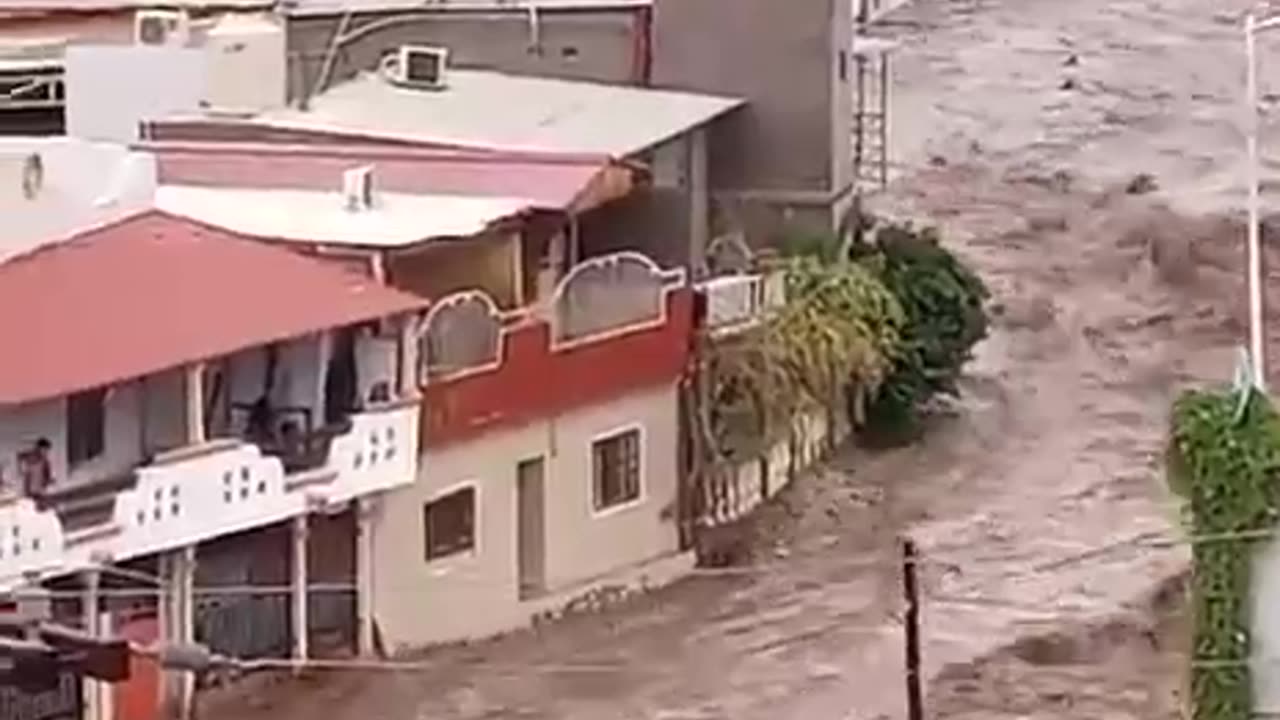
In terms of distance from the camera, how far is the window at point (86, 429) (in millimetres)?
22172

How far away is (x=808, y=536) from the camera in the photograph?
26.6 meters

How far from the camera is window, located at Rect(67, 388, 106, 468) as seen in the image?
22172 mm

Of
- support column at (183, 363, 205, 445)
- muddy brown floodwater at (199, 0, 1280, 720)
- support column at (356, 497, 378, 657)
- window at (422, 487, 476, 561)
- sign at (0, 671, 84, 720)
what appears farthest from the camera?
window at (422, 487, 476, 561)

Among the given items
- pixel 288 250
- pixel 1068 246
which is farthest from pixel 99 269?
pixel 1068 246

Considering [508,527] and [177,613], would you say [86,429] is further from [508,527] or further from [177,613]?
[508,527]

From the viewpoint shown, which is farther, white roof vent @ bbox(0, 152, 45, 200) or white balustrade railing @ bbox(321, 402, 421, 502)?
white roof vent @ bbox(0, 152, 45, 200)

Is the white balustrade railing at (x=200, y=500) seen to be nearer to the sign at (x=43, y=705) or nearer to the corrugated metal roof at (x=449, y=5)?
the sign at (x=43, y=705)

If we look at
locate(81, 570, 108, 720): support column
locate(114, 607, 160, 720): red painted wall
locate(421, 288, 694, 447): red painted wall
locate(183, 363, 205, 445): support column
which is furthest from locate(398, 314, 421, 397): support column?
locate(81, 570, 108, 720): support column

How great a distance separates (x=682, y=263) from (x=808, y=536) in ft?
10.6

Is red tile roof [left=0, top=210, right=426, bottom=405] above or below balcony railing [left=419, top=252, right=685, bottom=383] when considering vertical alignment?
above

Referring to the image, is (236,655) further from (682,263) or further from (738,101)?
(738,101)

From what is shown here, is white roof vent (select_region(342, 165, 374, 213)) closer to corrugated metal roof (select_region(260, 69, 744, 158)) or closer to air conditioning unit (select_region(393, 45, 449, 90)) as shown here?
corrugated metal roof (select_region(260, 69, 744, 158))

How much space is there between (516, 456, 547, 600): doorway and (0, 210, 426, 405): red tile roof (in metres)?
1.39

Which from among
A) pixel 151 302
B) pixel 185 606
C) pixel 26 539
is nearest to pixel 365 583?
pixel 185 606
